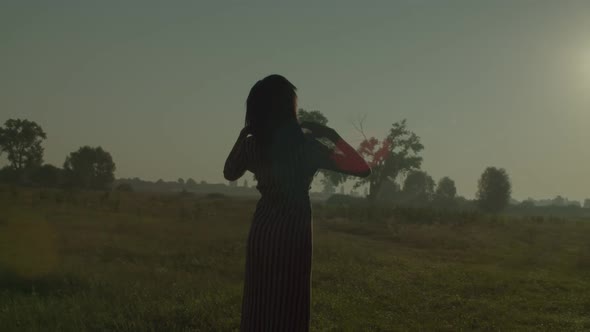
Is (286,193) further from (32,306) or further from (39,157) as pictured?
(39,157)

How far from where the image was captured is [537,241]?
26.6 m

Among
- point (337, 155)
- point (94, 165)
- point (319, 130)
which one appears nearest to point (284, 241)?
point (337, 155)

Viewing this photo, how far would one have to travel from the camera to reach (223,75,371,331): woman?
348 cm

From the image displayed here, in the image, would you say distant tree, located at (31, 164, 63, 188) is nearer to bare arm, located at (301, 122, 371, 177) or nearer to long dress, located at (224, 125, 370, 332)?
long dress, located at (224, 125, 370, 332)

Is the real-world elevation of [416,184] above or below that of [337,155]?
above

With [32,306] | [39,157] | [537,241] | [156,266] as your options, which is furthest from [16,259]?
[39,157]

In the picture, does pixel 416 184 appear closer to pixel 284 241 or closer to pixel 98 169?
pixel 98 169

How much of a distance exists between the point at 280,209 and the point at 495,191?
78630 mm

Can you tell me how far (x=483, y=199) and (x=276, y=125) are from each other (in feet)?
261

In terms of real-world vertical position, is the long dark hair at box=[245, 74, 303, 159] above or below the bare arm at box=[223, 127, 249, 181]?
above

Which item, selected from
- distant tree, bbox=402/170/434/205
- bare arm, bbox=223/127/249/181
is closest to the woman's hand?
bare arm, bbox=223/127/249/181

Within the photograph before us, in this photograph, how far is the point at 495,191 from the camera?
7575cm

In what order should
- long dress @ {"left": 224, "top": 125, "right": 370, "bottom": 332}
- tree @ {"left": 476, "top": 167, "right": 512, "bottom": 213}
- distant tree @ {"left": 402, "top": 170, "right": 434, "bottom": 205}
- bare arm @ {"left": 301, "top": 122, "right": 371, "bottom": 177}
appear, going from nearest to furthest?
long dress @ {"left": 224, "top": 125, "right": 370, "bottom": 332} → bare arm @ {"left": 301, "top": 122, "right": 371, "bottom": 177} → tree @ {"left": 476, "top": 167, "right": 512, "bottom": 213} → distant tree @ {"left": 402, "top": 170, "right": 434, "bottom": 205}

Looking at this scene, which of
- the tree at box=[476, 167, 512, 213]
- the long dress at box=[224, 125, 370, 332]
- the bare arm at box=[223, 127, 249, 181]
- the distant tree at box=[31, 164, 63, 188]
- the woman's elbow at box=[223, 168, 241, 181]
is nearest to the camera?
the long dress at box=[224, 125, 370, 332]
